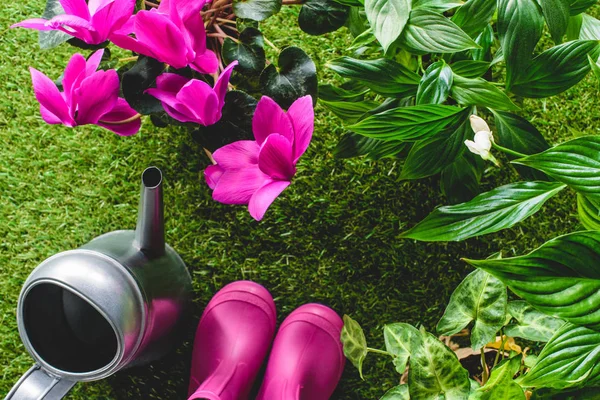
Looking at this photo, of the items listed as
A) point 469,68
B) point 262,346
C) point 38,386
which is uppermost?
point 469,68

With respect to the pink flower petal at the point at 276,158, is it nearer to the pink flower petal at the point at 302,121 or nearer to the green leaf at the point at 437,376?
the pink flower petal at the point at 302,121

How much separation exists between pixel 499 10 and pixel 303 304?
856 mm

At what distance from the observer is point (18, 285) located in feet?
4.82

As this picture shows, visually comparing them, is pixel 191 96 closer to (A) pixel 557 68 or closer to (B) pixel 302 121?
(B) pixel 302 121

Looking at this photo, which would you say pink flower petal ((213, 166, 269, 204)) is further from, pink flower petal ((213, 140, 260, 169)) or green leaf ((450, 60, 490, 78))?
green leaf ((450, 60, 490, 78))

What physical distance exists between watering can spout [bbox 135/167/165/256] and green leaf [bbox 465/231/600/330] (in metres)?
0.56

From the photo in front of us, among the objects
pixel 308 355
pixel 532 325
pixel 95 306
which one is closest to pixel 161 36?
pixel 95 306

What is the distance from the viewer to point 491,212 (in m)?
0.83

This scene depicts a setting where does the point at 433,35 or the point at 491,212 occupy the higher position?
the point at 433,35

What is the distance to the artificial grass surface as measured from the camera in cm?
142

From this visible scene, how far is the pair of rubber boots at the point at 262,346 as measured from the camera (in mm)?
1299

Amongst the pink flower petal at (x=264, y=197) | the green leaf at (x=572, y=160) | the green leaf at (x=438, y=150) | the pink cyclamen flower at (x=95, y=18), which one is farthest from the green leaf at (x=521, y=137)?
the pink cyclamen flower at (x=95, y=18)

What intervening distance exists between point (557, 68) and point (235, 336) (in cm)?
89

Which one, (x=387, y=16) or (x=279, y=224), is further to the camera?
(x=279, y=224)
